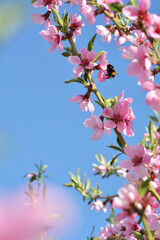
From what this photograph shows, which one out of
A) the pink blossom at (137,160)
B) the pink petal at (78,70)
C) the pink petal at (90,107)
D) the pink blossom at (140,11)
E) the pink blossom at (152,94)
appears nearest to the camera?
the pink blossom at (152,94)

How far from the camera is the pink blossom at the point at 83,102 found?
7.22ft

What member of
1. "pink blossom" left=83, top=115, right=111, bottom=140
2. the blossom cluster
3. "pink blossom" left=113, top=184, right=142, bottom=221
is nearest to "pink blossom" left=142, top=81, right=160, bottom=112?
the blossom cluster

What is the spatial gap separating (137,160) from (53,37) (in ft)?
4.53

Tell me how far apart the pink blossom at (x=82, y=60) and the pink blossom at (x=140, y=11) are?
2.37 feet

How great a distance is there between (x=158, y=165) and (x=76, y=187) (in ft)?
7.86

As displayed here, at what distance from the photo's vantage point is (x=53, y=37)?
2.40m

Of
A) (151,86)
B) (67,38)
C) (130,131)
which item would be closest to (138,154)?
(130,131)

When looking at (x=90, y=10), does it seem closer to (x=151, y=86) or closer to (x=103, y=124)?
(x=103, y=124)

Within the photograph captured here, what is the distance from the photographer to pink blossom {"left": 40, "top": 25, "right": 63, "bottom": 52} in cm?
235

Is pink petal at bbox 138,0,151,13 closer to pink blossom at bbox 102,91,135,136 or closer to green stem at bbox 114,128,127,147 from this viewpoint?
pink blossom at bbox 102,91,135,136

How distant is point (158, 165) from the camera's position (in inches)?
72.7

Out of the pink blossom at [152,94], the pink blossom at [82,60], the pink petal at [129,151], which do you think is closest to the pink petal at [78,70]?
the pink blossom at [82,60]

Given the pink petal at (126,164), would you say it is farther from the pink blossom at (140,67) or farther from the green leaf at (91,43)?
the green leaf at (91,43)

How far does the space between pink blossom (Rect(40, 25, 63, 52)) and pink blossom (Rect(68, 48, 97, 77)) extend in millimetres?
321
